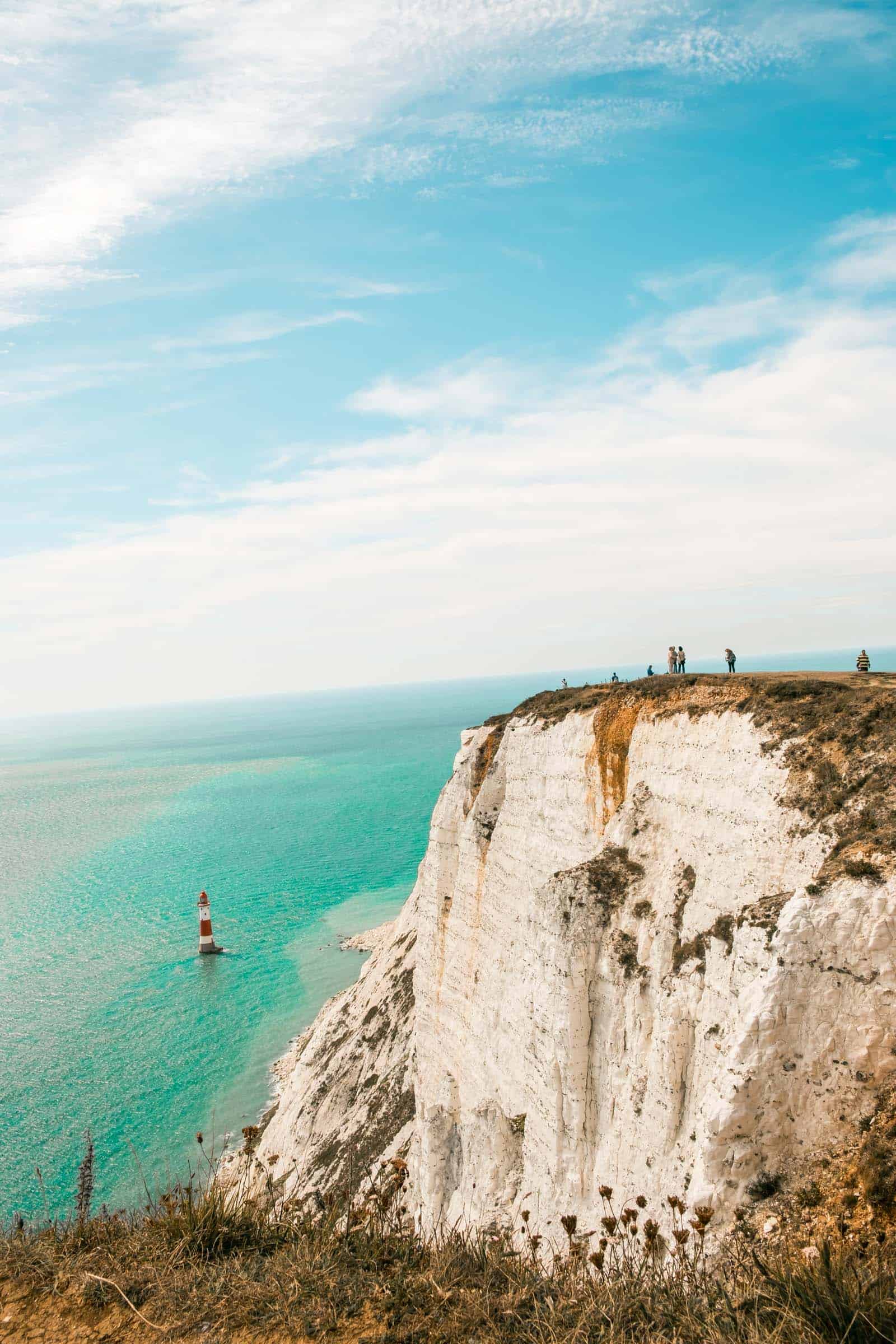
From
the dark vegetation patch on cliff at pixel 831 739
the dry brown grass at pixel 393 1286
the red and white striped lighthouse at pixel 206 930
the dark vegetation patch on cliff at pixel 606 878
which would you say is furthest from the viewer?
the red and white striped lighthouse at pixel 206 930

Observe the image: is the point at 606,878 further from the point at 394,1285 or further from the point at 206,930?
the point at 206,930

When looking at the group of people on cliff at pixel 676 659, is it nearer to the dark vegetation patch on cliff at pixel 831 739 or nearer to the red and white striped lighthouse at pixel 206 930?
the dark vegetation patch on cliff at pixel 831 739

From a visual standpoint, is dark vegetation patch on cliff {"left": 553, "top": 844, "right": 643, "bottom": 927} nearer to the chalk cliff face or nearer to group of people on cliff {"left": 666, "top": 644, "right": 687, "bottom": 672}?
the chalk cliff face

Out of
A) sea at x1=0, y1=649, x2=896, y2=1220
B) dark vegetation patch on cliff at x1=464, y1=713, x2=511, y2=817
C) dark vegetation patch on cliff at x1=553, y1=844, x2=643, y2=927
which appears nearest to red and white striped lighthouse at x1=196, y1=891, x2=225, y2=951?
sea at x1=0, y1=649, x2=896, y2=1220

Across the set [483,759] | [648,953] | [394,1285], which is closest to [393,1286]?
[394,1285]

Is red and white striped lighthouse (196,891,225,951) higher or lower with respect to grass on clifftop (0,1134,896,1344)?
lower

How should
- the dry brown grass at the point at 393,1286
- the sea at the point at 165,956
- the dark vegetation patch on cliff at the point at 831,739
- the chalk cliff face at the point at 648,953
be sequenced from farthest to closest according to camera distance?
the sea at the point at 165,956
the dark vegetation patch on cliff at the point at 831,739
the chalk cliff face at the point at 648,953
the dry brown grass at the point at 393,1286

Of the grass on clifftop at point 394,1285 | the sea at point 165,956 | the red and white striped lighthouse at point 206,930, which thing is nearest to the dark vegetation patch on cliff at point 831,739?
the grass on clifftop at point 394,1285
